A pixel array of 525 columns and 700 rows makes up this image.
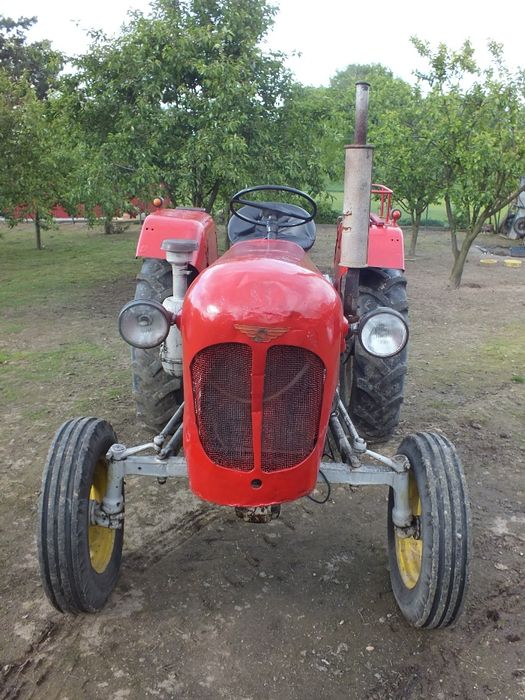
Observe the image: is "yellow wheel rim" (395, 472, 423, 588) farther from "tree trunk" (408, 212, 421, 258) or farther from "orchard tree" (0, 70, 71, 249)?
"tree trunk" (408, 212, 421, 258)

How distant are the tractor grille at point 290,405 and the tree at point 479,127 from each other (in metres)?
7.36

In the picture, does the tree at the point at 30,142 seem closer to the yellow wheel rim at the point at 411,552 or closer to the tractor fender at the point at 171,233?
the tractor fender at the point at 171,233

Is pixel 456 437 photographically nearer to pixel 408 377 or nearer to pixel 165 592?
pixel 408 377

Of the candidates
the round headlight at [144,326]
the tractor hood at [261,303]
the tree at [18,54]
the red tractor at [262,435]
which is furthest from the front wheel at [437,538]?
the tree at [18,54]

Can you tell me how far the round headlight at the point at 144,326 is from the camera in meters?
2.56

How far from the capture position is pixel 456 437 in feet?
14.6

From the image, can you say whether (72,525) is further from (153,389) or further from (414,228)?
(414,228)

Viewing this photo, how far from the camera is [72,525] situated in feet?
8.07

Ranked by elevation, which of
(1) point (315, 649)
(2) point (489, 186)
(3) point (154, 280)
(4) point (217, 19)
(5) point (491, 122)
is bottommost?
(1) point (315, 649)

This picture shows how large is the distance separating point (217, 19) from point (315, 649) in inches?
301

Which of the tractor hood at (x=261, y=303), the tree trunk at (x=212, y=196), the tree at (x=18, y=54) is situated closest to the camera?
the tractor hood at (x=261, y=303)

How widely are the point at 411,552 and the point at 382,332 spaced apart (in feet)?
3.27

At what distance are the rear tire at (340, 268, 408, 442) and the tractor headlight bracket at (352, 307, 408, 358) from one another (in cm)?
119

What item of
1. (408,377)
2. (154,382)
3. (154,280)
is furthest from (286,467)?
(408,377)
